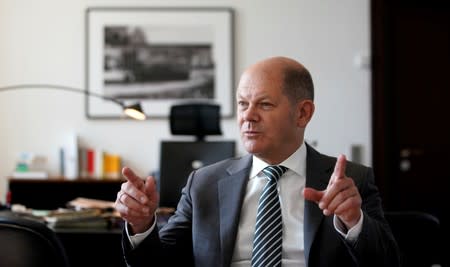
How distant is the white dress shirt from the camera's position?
1.88 meters

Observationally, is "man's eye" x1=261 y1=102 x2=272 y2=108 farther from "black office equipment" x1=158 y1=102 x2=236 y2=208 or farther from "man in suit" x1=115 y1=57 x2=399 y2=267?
"black office equipment" x1=158 y1=102 x2=236 y2=208

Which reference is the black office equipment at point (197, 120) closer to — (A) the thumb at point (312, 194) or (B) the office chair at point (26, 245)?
(B) the office chair at point (26, 245)

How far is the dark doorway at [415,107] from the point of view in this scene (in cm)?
564

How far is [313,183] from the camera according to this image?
6.34 ft

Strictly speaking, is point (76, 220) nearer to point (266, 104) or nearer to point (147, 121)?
point (266, 104)

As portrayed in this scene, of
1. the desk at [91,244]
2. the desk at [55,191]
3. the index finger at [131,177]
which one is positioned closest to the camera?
the index finger at [131,177]

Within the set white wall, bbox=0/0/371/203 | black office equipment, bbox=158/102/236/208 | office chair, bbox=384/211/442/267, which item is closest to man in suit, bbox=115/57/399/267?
office chair, bbox=384/211/442/267

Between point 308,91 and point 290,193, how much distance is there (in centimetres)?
33

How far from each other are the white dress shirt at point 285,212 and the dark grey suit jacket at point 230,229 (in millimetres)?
27

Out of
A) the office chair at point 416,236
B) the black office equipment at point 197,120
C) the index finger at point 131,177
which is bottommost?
the office chair at point 416,236

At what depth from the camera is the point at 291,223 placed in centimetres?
191

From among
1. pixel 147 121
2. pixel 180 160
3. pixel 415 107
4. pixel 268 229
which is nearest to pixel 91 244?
pixel 180 160

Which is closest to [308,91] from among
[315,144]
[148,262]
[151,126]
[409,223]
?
[409,223]

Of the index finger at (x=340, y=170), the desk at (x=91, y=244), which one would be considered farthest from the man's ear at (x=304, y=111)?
the desk at (x=91, y=244)
